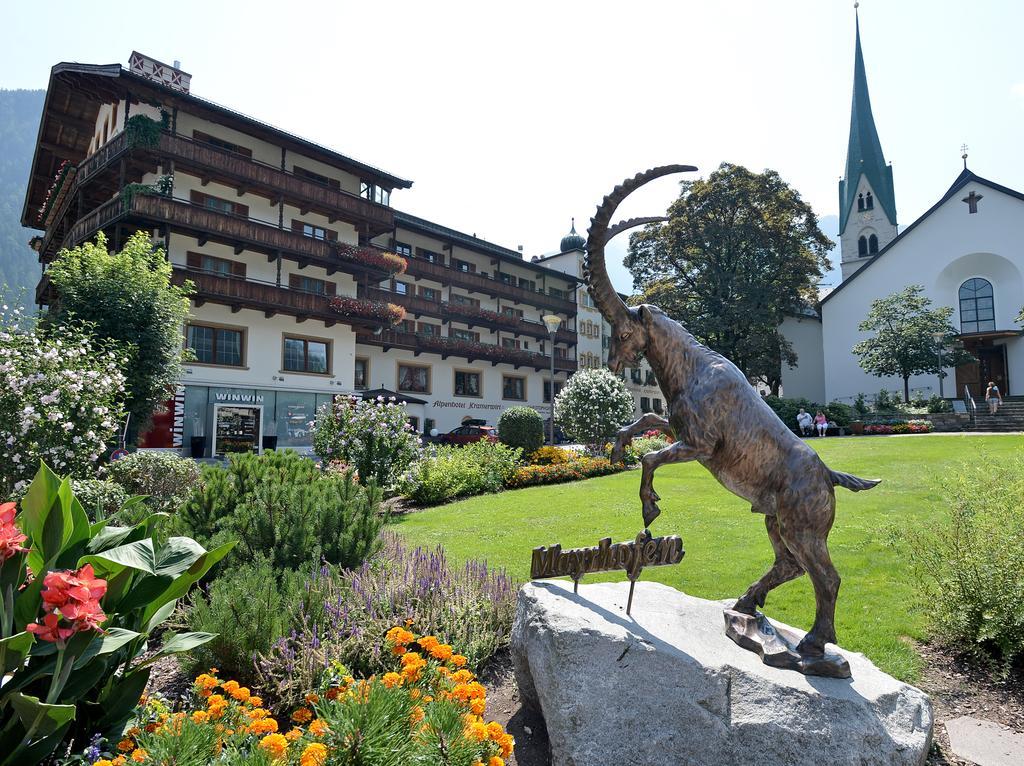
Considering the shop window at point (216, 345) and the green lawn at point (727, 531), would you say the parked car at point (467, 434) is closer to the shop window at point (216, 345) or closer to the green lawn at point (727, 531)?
the shop window at point (216, 345)

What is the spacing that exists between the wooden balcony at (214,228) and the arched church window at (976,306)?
4260 cm

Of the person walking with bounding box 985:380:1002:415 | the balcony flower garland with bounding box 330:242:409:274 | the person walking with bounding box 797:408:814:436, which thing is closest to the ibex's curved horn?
the balcony flower garland with bounding box 330:242:409:274

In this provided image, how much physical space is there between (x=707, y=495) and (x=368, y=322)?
22904mm

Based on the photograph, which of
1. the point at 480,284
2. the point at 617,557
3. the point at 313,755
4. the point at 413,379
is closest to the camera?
the point at 313,755

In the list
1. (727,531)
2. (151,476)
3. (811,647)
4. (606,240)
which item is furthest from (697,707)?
(151,476)

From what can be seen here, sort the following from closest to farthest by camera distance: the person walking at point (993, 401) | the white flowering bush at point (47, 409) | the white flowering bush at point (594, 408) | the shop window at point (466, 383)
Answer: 1. the white flowering bush at point (47, 409)
2. the white flowering bush at point (594, 408)
3. the person walking at point (993, 401)
4. the shop window at point (466, 383)

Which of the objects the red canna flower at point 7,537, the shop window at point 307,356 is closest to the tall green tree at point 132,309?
the shop window at point 307,356

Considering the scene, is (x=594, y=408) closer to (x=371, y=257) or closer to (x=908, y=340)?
(x=371, y=257)

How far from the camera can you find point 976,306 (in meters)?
40.9

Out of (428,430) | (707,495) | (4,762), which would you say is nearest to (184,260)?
(428,430)

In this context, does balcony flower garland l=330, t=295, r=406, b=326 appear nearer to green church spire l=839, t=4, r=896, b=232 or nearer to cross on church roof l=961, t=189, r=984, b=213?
cross on church roof l=961, t=189, r=984, b=213

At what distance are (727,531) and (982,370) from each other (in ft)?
136

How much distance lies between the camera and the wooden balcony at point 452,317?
3742cm

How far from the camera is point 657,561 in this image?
157 inches
